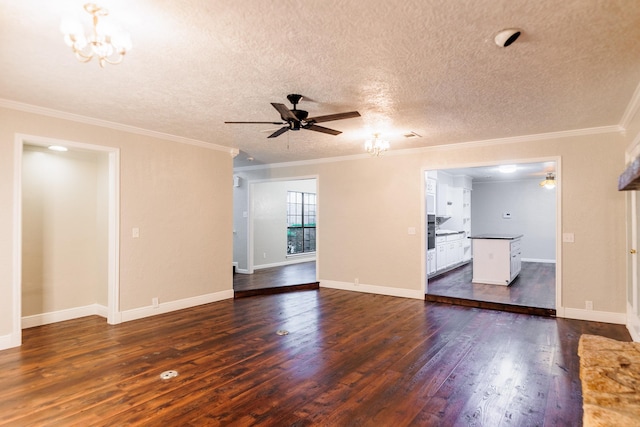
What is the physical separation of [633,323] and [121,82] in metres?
5.89

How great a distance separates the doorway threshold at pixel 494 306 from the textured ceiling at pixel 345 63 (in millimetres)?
2544

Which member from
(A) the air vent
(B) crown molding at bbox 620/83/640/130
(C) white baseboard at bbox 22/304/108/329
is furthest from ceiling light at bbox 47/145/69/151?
(B) crown molding at bbox 620/83/640/130

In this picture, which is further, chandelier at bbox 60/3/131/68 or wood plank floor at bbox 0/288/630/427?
wood plank floor at bbox 0/288/630/427

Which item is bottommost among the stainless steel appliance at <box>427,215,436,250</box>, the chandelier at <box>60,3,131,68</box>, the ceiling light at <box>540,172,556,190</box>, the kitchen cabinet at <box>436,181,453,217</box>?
the stainless steel appliance at <box>427,215,436,250</box>

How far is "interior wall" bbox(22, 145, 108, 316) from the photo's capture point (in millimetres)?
4531

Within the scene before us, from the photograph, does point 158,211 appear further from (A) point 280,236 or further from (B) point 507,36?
(B) point 507,36

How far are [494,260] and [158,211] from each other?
6.18 metres

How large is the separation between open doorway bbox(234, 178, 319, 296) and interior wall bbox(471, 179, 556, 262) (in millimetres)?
5231

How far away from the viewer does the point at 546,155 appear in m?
4.94

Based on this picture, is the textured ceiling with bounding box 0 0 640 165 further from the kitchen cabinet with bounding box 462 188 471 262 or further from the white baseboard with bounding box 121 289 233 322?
the kitchen cabinet with bounding box 462 188 471 262

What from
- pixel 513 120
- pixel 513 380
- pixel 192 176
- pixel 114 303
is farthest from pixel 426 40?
pixel 114 303

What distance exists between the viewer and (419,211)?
595 centimetres

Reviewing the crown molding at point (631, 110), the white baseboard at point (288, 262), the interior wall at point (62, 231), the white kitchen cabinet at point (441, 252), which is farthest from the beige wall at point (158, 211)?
the crown molding at point (631, 110)

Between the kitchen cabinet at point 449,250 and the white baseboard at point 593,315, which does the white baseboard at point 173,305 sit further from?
the white baseboard at point 593,315
